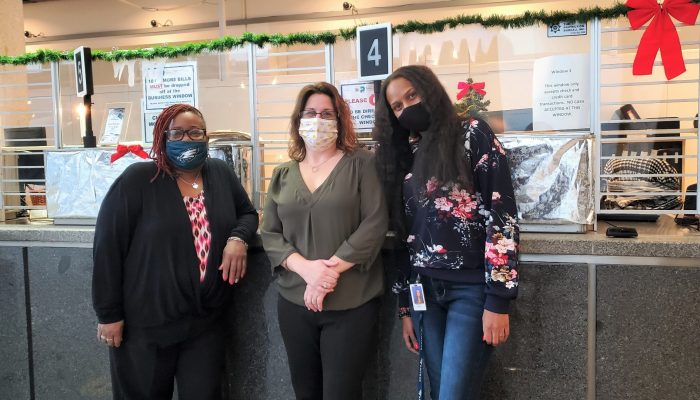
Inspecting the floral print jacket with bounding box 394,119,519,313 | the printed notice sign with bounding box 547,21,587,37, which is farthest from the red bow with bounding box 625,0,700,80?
the floral print jacket with bounding box 394,119,519,313

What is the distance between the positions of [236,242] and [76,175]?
108 cm

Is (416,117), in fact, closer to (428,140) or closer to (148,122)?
(428,140)

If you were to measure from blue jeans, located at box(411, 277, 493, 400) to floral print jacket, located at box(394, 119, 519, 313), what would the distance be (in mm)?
46

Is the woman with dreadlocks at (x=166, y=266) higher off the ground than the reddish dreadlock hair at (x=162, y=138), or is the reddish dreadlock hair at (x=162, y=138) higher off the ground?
the reddish dreadlock hair at (x=162, y=138)

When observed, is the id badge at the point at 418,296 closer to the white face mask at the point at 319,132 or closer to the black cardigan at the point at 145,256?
the white face mask at the point at 319,132

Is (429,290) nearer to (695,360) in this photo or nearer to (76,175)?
(695,360)

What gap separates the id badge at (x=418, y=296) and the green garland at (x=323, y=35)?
1154mm

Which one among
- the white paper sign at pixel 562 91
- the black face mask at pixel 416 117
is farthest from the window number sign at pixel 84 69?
the white paper sign at pixel 562 91

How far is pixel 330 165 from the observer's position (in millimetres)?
1915

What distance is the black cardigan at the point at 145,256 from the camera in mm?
1875

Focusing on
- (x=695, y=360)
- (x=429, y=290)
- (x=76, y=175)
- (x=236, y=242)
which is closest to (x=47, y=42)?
(x=76, y=175)

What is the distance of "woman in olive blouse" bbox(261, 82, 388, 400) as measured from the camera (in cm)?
179

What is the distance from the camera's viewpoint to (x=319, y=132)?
74.2 inches

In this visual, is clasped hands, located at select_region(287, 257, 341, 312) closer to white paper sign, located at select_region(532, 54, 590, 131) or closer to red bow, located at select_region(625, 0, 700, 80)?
white paper sign, located at select_region(532, 54, 590, 131)
